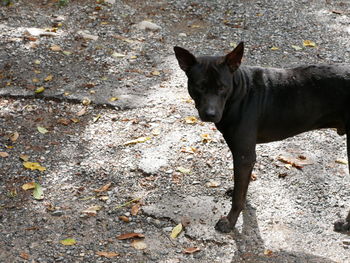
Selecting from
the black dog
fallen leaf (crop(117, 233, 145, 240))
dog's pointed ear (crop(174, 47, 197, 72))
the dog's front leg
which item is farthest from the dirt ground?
dog's pointed ear (crop(174, 47, 197, 72))

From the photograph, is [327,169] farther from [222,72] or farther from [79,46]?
[79,46]

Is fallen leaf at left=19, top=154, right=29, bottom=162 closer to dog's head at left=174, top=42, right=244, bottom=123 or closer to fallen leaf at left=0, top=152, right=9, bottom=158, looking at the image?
fallen leaf at left=0, top=152, right=9, bottom=158

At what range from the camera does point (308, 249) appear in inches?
175

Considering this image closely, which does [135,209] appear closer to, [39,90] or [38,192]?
[38,192]

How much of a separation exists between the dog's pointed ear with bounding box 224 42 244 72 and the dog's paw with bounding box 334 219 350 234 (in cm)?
180

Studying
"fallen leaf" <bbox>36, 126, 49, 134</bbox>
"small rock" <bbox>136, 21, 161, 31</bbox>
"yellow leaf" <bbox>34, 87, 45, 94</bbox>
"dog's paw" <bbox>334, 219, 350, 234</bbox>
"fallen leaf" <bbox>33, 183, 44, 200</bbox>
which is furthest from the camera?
"small rock" <bbox>136, 21, 161, 31</bbox>

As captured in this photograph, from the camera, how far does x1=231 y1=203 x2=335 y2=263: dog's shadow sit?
4.34 m

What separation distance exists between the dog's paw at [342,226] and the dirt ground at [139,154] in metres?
0.06

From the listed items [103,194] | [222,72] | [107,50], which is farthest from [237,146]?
[107,50]

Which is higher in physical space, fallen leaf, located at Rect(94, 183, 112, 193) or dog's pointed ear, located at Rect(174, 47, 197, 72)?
dog's pointed ear, located at Rect(174, 47, 197, 72)

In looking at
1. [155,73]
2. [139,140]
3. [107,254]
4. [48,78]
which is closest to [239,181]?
[107,254]

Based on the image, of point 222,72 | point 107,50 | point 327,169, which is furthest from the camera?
point 107,50

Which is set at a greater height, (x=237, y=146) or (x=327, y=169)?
(x=237, y=146)

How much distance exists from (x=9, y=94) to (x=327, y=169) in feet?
13.8
